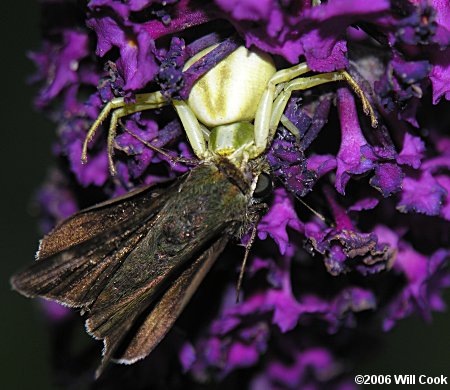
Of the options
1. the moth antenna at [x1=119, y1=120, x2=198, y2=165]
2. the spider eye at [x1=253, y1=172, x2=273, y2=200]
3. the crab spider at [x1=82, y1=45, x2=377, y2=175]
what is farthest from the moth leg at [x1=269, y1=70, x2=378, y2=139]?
the moth antenna at [x1=119, y1=120, x2=198, y2=165]

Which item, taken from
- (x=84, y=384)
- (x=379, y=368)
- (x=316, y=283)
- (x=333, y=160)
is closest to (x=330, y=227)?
(x=333, y=160)

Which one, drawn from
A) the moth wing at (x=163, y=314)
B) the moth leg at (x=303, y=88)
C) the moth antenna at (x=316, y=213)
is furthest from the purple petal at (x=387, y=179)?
the moth wing at (x=163, y=314)

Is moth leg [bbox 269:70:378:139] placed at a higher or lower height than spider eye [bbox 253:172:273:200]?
higher

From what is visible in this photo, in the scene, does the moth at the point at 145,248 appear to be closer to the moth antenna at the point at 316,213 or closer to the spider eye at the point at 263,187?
the spider eye at the point at 263,187

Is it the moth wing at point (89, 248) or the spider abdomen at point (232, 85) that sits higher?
the spider abdomen at point (232, 85)

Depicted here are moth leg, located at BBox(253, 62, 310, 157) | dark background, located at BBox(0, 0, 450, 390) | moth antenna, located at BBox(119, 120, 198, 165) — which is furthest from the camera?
dark background, located at BBox(0, 0, 450, 390)

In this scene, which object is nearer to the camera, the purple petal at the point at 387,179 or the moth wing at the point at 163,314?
the purple petal at the point at 387,179

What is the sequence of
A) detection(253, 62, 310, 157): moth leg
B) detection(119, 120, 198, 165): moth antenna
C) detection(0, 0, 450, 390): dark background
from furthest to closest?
detection(0, 0, 450, 390): dark background < detection(119, 120, 198, 165): moth antenna < detection(253, 62, 310, 157): moth leg

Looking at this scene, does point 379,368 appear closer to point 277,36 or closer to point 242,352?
point 242,352

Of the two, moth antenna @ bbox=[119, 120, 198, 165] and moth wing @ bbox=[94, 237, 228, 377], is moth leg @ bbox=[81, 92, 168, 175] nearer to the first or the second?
moth antenna @ bbox=[119, 120, 198, 165]
